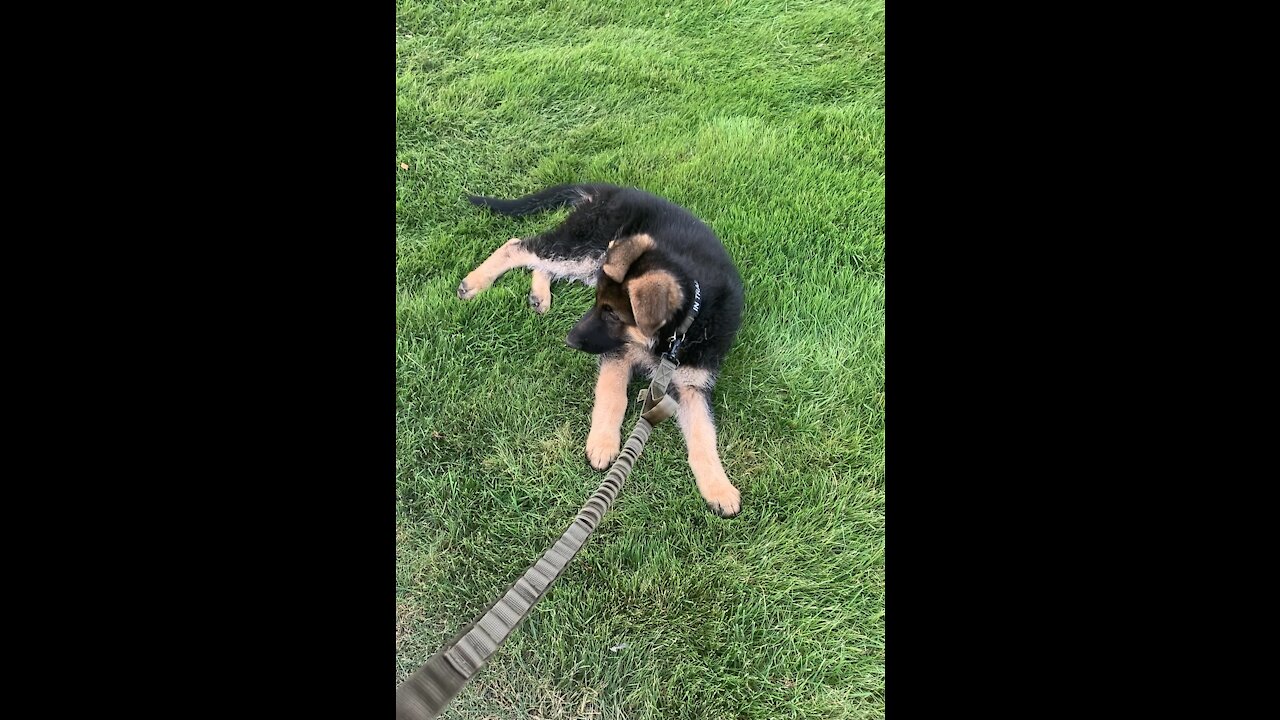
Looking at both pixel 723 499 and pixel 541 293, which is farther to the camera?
pixel 541 293

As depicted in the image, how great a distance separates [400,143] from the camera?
336cm

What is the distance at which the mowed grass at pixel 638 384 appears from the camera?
7.42 ft

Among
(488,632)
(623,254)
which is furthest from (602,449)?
(488,632)

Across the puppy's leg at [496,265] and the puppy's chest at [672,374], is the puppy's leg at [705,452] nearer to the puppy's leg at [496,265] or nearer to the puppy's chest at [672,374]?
the puppy's chest at [672,374]

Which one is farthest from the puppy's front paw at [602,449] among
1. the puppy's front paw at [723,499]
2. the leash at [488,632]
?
the leash at [488,632]

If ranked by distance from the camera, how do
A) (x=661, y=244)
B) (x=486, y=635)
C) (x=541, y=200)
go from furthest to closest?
(x=541, y=200) < (x=661, y=244) < (x=486, y=635)

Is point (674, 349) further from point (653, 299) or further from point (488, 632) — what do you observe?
point (488, 632)

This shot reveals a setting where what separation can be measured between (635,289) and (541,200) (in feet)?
3.73

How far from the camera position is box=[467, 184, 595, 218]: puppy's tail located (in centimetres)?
324

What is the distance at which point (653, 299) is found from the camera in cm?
248

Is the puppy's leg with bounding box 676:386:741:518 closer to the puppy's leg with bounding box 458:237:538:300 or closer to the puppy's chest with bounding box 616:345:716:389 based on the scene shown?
the puppy's chest with bounding box 616:345:716:389

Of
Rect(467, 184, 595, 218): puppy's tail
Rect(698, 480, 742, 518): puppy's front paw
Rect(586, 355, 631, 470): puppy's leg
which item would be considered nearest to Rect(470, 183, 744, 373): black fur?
Rect(467, 184, 595, 218): puppy's tail

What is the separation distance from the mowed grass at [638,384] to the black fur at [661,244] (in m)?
0.12

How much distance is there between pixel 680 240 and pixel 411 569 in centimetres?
190
